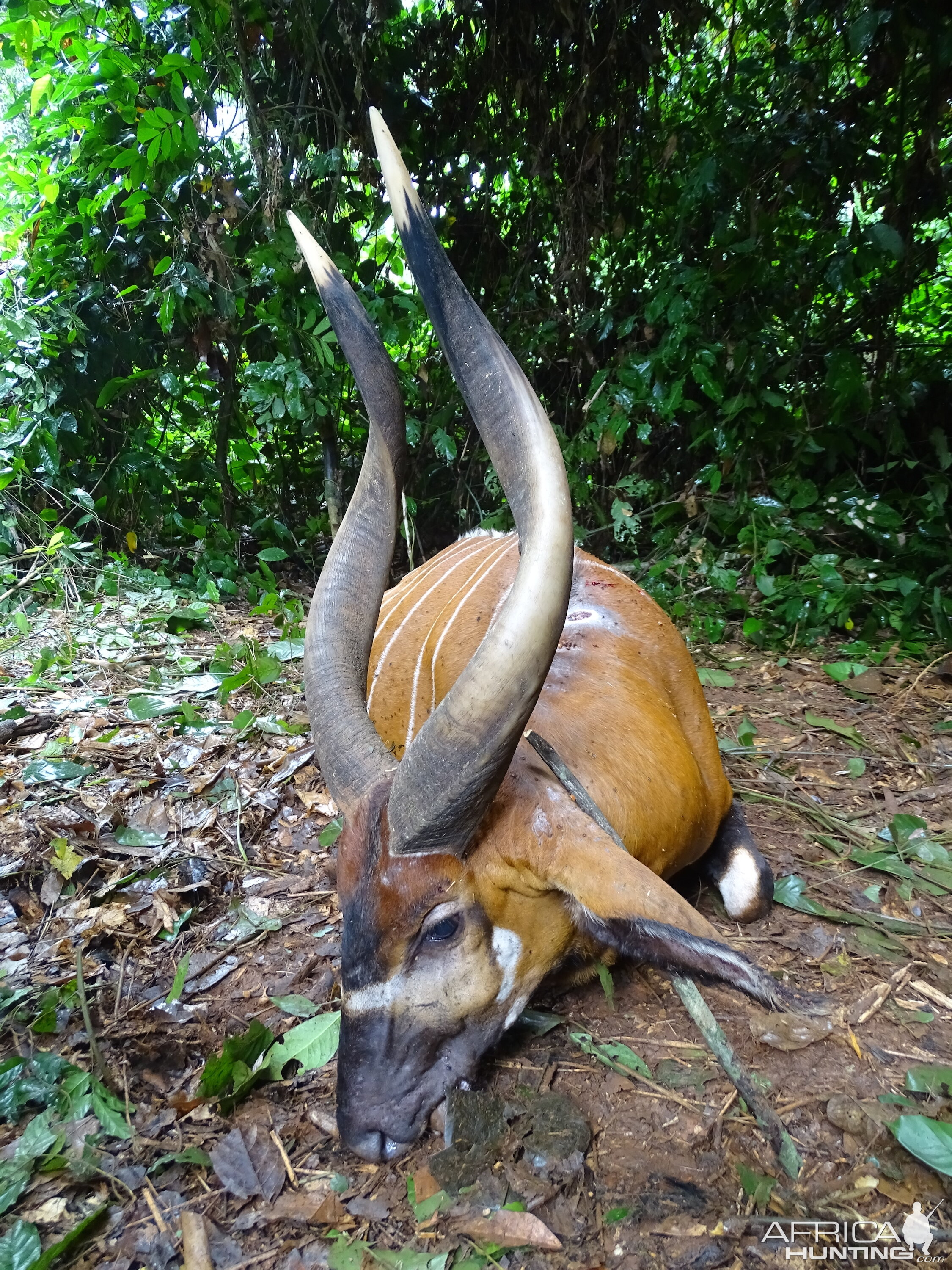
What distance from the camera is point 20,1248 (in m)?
1.48

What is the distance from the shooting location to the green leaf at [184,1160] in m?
1.68

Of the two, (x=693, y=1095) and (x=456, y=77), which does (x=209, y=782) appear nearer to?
(x=693, y=1095)

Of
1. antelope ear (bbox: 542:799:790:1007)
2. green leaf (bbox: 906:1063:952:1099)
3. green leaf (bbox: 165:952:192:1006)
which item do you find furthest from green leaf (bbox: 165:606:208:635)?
green leaf (bbox: 906:1063:952:1099)

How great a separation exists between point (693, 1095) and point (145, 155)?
526 cm

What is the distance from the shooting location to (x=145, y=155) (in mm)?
4480

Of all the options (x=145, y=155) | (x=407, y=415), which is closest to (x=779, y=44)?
(x=407, y=415)

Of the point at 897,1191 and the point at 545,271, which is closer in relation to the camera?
the point at 897,1191

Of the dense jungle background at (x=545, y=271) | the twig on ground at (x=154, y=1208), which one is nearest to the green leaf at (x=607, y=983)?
the twig on ground at (x=154, y=1208)

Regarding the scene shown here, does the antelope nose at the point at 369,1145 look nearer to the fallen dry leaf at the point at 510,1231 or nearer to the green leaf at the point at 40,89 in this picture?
the fallen dry leaf at the point at 510,1231

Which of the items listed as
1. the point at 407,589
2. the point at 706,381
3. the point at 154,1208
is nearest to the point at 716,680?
the point at 407,589

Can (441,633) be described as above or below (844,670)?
above

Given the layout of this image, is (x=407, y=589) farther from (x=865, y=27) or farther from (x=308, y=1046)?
(x=865, y=27)

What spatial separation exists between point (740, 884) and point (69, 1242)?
1.97 m
